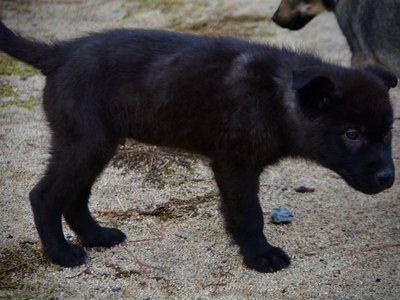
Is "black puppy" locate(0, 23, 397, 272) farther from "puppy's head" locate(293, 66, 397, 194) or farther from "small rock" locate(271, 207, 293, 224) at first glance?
"small rock" locate(271, 207, 293, 224)

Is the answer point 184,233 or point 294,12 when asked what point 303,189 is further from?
point 294,12

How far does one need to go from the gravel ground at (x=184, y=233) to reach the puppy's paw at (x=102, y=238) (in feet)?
0.25

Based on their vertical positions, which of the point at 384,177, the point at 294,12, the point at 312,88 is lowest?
the point at 294,12

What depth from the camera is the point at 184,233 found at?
5117 mm

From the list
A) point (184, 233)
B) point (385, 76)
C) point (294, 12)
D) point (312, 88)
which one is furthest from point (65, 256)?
point (294, 12)

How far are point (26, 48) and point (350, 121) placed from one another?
2.40 m

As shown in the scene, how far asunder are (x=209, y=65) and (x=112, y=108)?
76cm

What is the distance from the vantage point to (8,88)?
7.90 meters

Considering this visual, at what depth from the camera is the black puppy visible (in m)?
4.43

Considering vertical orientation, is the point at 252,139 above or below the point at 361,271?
above

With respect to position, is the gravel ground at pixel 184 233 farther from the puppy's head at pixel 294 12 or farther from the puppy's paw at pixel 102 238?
the puppy's head at pixel 294 12

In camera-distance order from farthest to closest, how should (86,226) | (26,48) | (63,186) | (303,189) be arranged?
(303,189), (86,226), (26,48), (63,186)

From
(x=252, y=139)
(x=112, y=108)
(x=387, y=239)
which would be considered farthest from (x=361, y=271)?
(x=112, y=108)

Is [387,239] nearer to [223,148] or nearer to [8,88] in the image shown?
[223,148]
